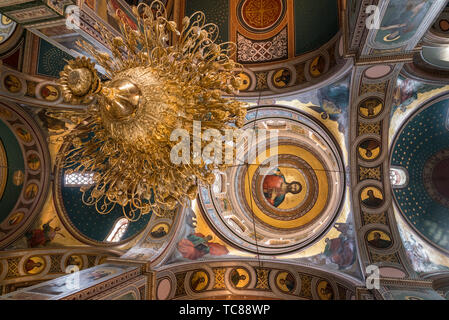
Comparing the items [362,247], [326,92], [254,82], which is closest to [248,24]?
[254,82]

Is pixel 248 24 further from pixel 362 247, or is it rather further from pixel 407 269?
pixel 407 269

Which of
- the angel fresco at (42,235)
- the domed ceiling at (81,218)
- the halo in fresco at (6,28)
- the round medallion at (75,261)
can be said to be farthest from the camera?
the domed ceiling at (81,218)

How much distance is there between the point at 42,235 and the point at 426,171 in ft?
40.6

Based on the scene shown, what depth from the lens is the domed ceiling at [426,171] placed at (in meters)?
7.45

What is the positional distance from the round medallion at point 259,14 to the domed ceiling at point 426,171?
A: 5.10m

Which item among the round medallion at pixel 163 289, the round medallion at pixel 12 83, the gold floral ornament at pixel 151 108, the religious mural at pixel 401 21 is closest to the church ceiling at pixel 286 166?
the round medallion at pixel 12 83

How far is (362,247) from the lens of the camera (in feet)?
24.6

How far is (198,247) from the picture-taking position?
8.77 m

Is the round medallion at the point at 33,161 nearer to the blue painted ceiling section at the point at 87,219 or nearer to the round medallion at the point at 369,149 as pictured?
the blue painted ceiling section at the point at 87,219

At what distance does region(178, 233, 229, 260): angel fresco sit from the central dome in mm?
473

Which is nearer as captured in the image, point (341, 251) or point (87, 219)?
point (341, 251)

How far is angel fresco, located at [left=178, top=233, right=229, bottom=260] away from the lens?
336 inches

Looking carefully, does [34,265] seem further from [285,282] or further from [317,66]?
[317,66]

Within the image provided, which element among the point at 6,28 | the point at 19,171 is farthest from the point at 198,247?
the point at 6,28
